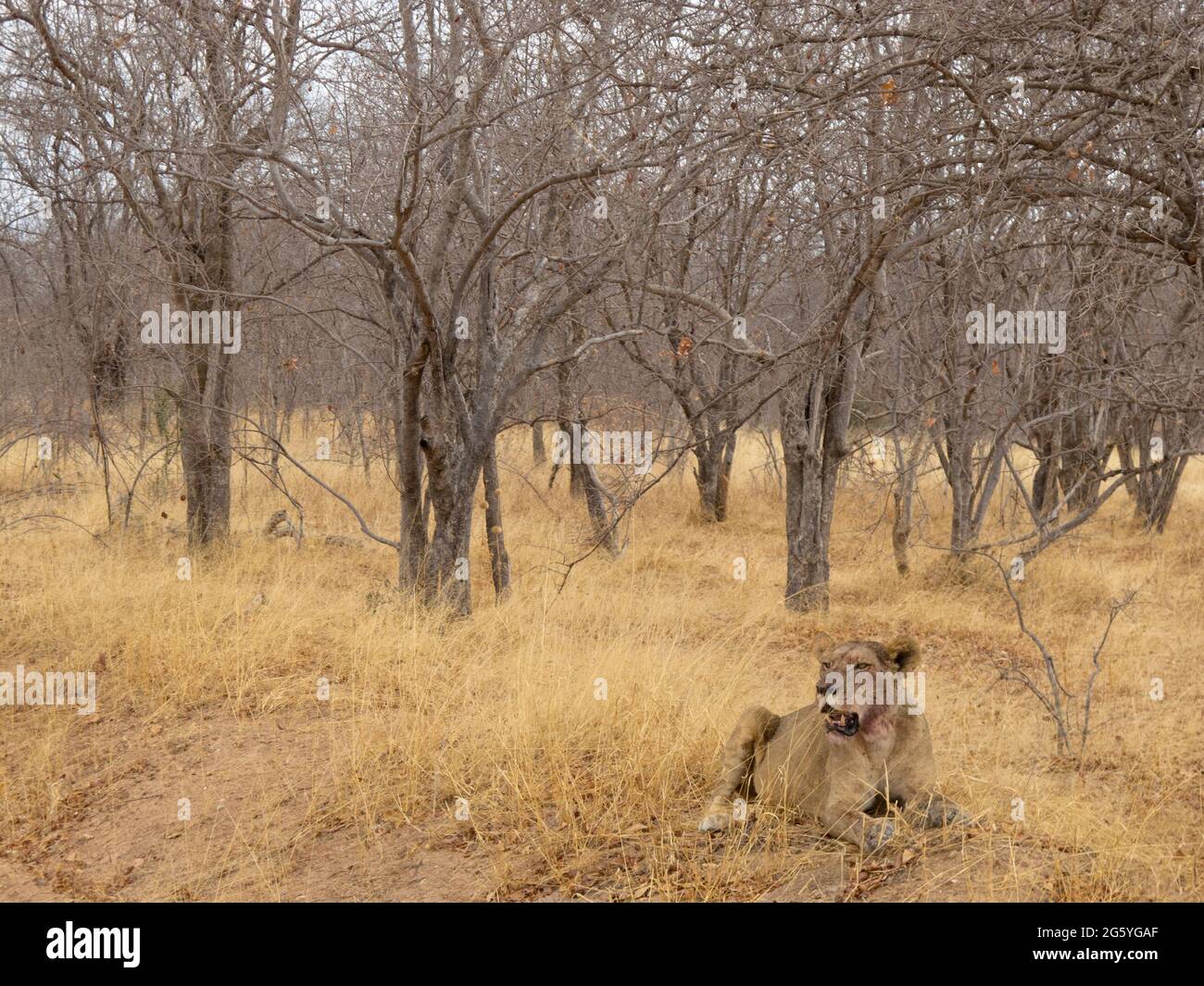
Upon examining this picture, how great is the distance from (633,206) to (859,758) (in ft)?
11.1

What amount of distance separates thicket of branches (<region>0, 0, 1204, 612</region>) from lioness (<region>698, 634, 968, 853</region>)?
1.28 metres

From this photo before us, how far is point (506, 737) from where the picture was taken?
5.09 metres

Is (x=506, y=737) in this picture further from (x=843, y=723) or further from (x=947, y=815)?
(x=947, y=815)

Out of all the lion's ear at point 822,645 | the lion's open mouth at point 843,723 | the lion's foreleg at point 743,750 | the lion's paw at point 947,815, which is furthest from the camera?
the lion's foreleg at point 743,750

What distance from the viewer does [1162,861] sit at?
4.24 m

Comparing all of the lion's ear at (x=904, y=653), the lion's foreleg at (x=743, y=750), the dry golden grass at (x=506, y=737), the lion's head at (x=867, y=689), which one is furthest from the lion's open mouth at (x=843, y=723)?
the lion's foreleg at (x=743, y=750)

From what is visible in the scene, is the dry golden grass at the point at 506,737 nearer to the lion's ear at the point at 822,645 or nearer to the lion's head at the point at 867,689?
the lion's head at the point at 867,689

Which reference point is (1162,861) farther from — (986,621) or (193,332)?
(193,332)

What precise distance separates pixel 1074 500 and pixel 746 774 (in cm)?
1274

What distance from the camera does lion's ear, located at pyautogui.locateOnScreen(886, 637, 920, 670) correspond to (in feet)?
12.6

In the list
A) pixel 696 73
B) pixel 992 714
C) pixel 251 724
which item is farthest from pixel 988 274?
pixel 251 724

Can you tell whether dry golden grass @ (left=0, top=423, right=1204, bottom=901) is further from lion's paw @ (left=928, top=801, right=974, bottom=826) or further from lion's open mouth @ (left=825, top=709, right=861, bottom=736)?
lion's open mouth @ (left=825, top=709, right=861, bottom=736)

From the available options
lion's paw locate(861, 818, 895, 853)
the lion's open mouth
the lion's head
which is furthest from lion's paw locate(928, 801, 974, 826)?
the lion's open mouth

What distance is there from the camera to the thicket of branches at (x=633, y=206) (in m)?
4.96
